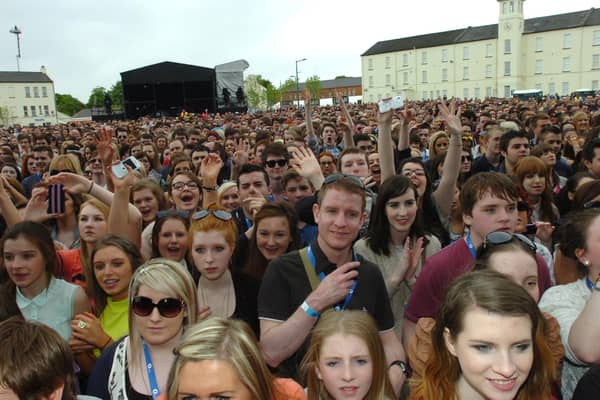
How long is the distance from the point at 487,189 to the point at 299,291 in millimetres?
1519

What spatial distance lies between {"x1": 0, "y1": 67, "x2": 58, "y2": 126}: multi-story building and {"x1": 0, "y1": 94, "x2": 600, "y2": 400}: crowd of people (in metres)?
94.1

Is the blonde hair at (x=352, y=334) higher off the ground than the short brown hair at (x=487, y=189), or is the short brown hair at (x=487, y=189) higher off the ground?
the short brown hair at (x=487, y=189)

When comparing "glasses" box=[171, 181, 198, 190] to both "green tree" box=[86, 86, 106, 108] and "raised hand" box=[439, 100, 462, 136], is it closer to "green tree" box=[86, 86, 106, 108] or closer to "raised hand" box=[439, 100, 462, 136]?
"raised hand" box=[439, 100, 462, 136]

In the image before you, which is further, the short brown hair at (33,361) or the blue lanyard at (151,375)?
the blue lanyard at (151,375)

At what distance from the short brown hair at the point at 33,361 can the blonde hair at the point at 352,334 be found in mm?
1105

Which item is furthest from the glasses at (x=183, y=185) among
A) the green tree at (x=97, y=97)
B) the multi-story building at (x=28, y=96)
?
the green tree at (x=97, y=97)

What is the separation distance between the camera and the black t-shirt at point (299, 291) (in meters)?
2.69

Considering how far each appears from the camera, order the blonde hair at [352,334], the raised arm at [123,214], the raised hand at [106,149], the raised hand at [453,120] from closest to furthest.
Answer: the blonde hair at [352,334] < the raised arm at [123,214] < the raised hand at [453,120] < the raised hand at [106,149]

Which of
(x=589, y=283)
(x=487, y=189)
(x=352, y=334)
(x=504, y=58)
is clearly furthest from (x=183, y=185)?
(x=504, y=58)

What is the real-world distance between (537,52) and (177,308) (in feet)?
277

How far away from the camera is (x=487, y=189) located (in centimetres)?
330

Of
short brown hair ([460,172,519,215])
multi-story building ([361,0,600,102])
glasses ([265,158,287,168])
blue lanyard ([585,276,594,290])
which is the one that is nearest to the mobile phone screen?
glasses ([265,158,287,168])

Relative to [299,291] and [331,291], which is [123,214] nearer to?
[299,291]

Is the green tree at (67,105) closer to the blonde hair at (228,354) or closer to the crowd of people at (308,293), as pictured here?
the crowd of people at (308,293)
